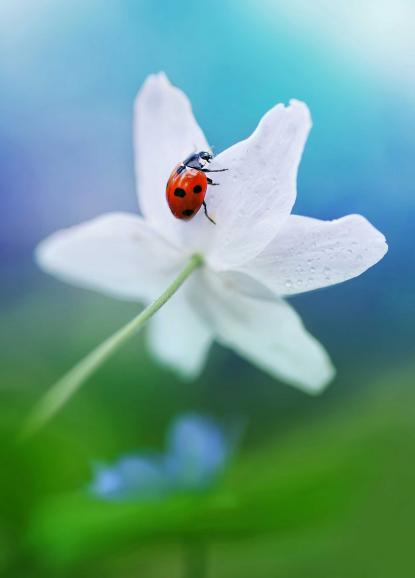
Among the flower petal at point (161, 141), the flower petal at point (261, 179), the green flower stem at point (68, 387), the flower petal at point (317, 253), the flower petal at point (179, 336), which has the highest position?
→ the flower petal at point (161, 141)

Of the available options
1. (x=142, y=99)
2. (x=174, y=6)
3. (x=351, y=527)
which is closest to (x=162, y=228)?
(x=142, y=99)

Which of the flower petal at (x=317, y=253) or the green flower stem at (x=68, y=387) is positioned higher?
the flower petal at (x=317, y=253)

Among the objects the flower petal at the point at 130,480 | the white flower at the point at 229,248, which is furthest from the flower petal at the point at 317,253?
the flower petal at the point at 130,480

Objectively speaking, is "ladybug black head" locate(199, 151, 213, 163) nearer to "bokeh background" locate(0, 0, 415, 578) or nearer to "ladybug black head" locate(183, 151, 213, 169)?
"ladybug black head" locate(183, 151, 213, 169)

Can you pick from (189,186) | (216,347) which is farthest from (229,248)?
(216,347)

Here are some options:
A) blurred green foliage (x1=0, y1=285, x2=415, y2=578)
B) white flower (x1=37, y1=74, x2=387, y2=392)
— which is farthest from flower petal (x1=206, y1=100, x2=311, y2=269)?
blurred green foliage (x1=0, y1=285, x2=415, y2=578)

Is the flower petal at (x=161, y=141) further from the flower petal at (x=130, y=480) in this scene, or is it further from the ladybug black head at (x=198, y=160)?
the flower petal at (x=130, y=480)

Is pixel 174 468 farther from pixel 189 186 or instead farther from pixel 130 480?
pixel 189 186
